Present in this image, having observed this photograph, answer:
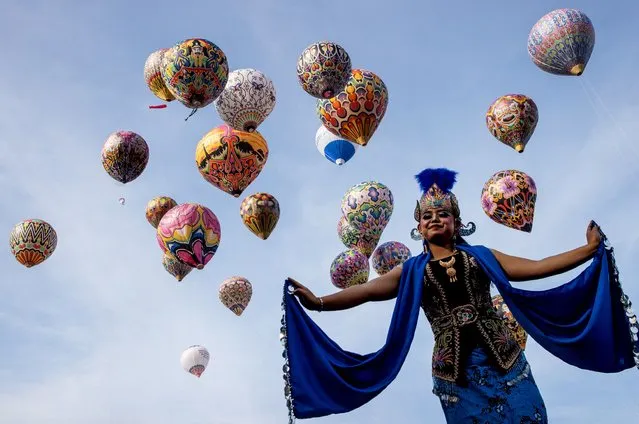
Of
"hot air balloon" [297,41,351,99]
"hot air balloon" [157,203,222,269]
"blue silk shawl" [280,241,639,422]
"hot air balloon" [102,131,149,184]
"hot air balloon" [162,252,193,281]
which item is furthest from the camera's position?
"hot air balloon" [162,252,193,281]

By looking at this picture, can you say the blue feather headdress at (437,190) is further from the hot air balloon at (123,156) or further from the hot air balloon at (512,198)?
the hot air balloon at (123,156)

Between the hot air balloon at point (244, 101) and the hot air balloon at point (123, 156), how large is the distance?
10.9 feet

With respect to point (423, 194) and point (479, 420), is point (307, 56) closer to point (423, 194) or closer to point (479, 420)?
point (423, 194)

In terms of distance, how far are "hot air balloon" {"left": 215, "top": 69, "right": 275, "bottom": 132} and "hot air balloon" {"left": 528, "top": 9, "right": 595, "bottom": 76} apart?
7.78m

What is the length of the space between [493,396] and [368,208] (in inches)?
430

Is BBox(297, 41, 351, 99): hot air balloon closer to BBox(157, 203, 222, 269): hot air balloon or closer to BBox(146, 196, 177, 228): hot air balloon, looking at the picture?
BBox(157, 203, 222, 269): hot air balloon

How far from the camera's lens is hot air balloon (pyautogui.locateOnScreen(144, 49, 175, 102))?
50.9 ft

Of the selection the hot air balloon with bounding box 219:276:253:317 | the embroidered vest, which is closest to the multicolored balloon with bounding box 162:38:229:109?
the hot air balloon with bounding box 219:276:253:317

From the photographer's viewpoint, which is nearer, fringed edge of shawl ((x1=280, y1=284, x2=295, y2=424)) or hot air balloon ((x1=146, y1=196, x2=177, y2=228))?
fringed edge of shawl ((x1=280, y1=284, x2=295, y2=424))

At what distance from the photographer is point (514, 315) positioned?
4.71 metres

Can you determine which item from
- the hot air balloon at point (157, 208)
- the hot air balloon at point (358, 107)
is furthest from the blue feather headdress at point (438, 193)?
the hot air balloon at point (157, 208)

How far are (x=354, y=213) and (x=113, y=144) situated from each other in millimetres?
6350

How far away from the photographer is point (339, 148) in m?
16.6

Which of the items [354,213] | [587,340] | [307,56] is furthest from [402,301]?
[354,213]
